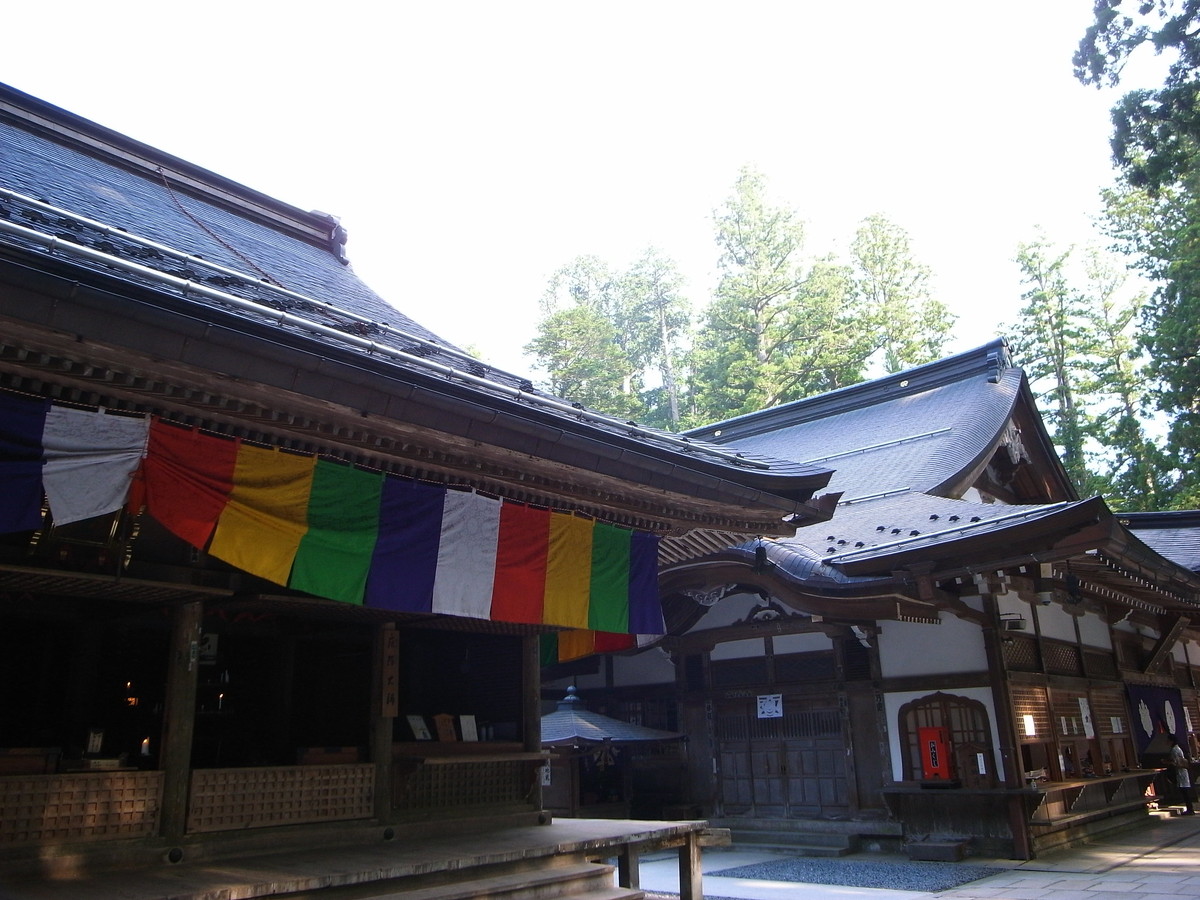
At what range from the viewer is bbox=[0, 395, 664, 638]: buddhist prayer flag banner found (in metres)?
4.99

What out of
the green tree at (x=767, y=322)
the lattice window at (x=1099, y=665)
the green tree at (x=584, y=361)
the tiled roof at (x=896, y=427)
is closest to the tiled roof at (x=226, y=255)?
the tiled roof at (x=896, y=427)

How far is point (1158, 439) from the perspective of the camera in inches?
1041

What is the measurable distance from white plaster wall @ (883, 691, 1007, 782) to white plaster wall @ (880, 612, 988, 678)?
273mm

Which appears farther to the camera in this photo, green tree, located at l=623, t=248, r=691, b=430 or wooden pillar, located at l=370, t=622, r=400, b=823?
green tree, located at l=623, t=248, r=691, b=430

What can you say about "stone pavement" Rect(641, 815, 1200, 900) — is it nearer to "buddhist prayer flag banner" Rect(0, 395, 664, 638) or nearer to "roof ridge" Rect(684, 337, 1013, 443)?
"buddhist prayer flag banner" Rect(0, 395, 664, 638)

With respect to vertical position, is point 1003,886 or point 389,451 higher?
point 389,451

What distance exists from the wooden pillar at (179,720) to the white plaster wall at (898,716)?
370 inches

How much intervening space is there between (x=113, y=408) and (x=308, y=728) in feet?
13.5

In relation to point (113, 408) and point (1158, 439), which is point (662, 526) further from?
point (1158, 439)

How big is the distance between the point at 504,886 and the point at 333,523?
2.96 metres

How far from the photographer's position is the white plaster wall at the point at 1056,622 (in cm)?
1361

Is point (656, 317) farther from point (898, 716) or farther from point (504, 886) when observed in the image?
point (504, 886)

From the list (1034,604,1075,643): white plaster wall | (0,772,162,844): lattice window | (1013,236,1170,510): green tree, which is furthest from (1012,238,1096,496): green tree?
(0,772,162,844): lattice window

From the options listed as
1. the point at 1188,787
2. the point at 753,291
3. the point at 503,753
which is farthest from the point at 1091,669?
the point at 753,291
